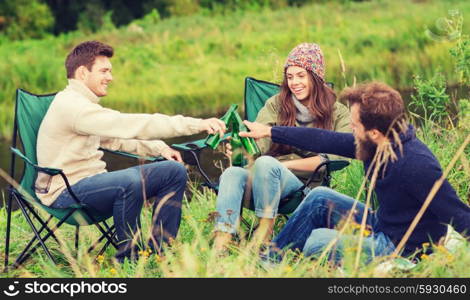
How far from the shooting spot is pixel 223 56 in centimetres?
1212

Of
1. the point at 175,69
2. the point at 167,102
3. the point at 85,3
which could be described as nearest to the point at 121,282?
the point at 167,102

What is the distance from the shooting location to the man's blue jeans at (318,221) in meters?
3.40

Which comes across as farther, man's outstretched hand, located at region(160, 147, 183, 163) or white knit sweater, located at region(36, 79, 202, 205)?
man's outstretched hand, located at region(160, 147, 183, 163)

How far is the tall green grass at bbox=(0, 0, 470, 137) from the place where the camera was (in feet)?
34.4

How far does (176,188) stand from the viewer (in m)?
3.82

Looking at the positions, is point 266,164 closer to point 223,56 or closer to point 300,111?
point 300,111

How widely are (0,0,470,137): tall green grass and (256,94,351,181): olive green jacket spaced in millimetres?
4378

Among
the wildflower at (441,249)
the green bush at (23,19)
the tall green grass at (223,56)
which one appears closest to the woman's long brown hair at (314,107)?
the wildflower at (441,249)

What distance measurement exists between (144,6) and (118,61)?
343 inches

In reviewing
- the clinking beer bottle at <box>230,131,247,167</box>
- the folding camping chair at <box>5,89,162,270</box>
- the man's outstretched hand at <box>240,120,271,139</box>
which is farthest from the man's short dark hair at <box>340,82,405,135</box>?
the folding camping chair at <box>5,89,162,270</box>

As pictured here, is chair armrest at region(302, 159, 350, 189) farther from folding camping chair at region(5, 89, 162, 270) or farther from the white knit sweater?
folding camping chair at region(5, 89, 162, 270)

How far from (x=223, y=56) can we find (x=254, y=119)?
7.65m

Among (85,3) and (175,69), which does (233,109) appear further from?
(85,3)

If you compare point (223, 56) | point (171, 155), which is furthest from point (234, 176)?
point (223, 56)
